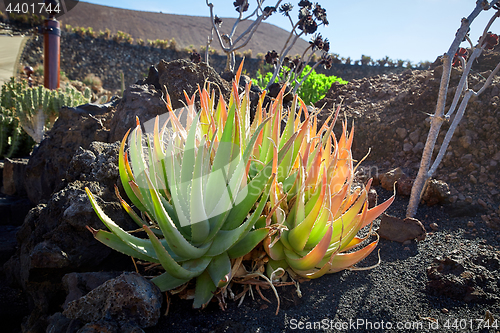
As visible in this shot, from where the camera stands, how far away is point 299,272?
1387 millimetres

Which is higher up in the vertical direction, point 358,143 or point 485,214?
point 358,143

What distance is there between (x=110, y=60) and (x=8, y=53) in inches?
211

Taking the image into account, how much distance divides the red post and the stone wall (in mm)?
11618

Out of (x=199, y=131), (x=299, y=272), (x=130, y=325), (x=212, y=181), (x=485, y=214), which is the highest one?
(x=199, y=131)

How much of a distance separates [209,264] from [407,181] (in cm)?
168

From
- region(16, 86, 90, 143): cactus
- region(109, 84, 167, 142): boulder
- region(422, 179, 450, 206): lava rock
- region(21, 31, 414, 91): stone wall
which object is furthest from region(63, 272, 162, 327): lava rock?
region(21, 31, 414, 91): stone wall

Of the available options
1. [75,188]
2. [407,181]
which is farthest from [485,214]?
[75,188]

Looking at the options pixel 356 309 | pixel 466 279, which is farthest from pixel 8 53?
pixel 466 279

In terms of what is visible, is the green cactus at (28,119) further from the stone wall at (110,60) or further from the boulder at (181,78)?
the stone wall at (110,60)

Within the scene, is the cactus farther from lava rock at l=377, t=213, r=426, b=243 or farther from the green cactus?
lava rock at l=377, t=213, r=426, b=243

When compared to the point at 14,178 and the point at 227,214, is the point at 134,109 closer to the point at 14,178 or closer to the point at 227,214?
the point at 227,214

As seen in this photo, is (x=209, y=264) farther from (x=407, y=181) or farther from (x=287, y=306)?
(x=407, y=181)

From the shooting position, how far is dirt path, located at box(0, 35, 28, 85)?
672 inches
